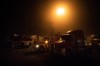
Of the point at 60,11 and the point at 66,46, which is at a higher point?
the point at 60,11

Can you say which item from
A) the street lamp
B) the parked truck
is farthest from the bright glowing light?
the parked truck

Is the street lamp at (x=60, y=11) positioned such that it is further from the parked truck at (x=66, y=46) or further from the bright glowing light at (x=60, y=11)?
the parked truck at (x=66, y=46)

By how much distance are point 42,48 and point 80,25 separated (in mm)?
21547

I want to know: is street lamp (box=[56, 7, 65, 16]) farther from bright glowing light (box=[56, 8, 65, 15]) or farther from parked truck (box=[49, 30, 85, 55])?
parked truck (box=[49, 30, 85, 55])

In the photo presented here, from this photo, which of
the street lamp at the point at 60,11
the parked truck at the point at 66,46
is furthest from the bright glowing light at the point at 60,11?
the parked truck at the point at 66,46

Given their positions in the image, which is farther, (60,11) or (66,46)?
(60,11)

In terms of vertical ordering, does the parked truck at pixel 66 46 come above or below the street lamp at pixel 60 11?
below

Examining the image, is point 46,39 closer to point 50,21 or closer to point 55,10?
point 55,10

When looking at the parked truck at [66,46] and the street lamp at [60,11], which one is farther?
the street lamp at [60,11]

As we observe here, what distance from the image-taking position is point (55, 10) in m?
40.5

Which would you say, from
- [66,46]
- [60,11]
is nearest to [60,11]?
[60,11]

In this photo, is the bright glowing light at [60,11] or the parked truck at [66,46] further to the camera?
the bright glowing light at [60,11]

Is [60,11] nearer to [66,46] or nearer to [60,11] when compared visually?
[60,11]

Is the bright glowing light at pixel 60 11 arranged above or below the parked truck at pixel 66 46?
above
